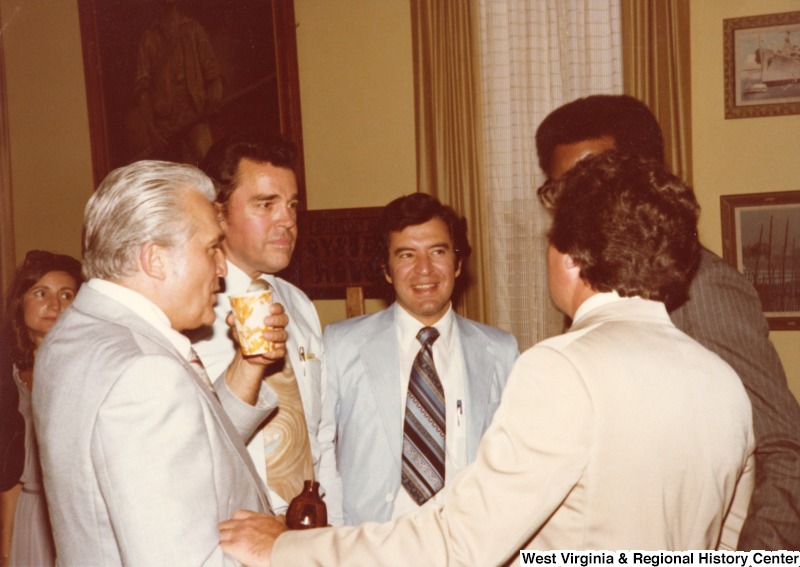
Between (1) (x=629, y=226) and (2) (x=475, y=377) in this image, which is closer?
(1) (x=629, y=226)

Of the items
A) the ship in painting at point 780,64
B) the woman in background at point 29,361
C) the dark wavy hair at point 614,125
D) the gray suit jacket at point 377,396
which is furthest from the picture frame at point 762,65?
the woman in background at point 29,361

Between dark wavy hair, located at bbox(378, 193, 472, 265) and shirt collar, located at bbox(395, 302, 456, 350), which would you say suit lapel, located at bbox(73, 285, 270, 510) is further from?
dark wavy hair, located at bbox(378, 193, 472, 265)

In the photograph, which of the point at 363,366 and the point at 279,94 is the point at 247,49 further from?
the point at 363,366

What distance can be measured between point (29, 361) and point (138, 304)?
74.1 inches

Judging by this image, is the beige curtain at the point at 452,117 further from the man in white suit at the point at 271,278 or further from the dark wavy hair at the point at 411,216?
the man in white suit at the point at 271,278

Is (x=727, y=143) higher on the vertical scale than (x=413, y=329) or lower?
higher

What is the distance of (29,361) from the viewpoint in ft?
9.04

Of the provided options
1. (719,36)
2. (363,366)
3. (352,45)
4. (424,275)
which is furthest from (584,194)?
(352,45)

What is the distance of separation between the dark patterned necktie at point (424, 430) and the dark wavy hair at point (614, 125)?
92cm

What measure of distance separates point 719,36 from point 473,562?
3.38 meters

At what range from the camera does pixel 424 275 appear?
2.44m

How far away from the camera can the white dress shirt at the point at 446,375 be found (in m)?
2.27

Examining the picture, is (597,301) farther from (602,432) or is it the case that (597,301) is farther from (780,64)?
(780,64)

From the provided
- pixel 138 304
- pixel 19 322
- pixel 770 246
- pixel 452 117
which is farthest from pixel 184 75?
pixel 770 246
